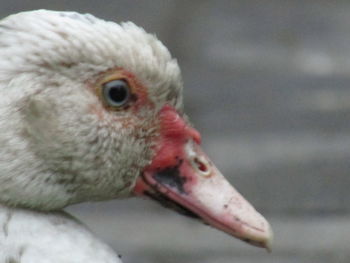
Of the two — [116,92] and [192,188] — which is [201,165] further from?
[116,92]

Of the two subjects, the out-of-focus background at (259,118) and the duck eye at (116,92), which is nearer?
the duck eye at (116,92)

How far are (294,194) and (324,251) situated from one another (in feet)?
1.42

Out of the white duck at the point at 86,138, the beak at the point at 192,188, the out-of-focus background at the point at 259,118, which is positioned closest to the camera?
the white duck at the point at 86,138

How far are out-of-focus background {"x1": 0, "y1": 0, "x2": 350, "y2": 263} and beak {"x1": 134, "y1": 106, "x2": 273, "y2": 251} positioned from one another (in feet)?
7.06

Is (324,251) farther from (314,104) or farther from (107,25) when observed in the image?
(107,25)

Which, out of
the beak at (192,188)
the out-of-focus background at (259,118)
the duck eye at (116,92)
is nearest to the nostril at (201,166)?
the beak at (192,188)

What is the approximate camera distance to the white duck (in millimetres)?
2508

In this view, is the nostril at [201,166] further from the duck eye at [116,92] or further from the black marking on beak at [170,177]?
the duck eye at [116,92]

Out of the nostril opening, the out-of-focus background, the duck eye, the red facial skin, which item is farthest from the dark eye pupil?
the out-of-focus background

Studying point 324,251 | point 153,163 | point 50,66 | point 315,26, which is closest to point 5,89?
point 50,66

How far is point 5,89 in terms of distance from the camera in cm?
249

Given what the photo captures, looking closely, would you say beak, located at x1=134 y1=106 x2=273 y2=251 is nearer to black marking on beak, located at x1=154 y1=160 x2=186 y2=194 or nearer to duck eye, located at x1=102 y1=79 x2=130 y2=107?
black marking on beak, located at x1=154 y1=160 x2=186 y2=194

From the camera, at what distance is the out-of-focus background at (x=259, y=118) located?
5039 millimetres

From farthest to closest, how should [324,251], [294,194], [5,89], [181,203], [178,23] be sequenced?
[178,23] < [294,194] < [324,251] < [181,203] < [5,89]
